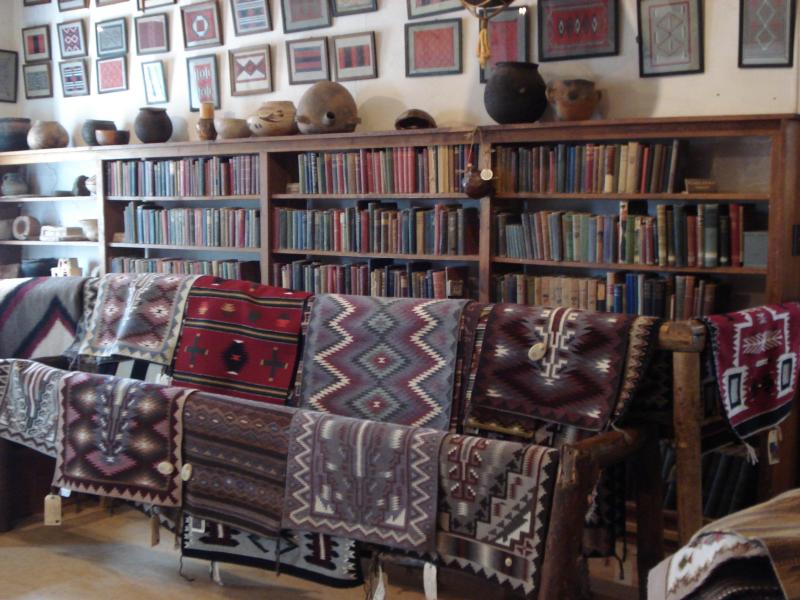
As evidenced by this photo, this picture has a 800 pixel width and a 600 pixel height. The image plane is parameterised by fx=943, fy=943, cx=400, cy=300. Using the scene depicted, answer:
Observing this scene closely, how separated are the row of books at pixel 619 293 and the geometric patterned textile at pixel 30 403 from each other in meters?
2.07

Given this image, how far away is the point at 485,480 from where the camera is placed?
8.69 feet

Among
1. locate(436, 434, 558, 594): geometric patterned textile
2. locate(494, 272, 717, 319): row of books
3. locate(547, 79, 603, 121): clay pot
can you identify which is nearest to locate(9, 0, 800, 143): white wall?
locate(547, 79, 603, 121): clay pot

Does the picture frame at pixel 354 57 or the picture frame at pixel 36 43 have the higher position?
the picture frame at pixel 36 43

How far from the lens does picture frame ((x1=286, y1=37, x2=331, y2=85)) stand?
5.40 m

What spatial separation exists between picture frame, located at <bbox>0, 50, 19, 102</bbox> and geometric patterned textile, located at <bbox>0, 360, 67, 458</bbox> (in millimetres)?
4016

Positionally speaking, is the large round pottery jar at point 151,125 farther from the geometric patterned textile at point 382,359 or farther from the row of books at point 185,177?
the geometric patterned textile at point 382,359

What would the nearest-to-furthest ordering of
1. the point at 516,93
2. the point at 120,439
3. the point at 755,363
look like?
the point at 755,363 < the point at 120,439 < the point at 516,93

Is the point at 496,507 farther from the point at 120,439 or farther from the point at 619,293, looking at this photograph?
the point at 619,293

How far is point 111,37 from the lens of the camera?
256 inches

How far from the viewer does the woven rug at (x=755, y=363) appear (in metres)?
2.88

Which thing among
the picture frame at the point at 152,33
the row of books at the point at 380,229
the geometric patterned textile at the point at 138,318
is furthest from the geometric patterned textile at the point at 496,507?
the picture frame at the point at 152,33

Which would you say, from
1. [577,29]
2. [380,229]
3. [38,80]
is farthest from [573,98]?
[38,80]

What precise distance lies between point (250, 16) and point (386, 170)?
1.57 metres

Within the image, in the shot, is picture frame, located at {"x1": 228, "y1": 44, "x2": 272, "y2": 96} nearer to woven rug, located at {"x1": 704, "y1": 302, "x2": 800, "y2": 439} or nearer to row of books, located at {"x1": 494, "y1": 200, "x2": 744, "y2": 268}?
row of books, located at {"x1": 494, "y1": 200, "x2": 744, "y2": 268}
